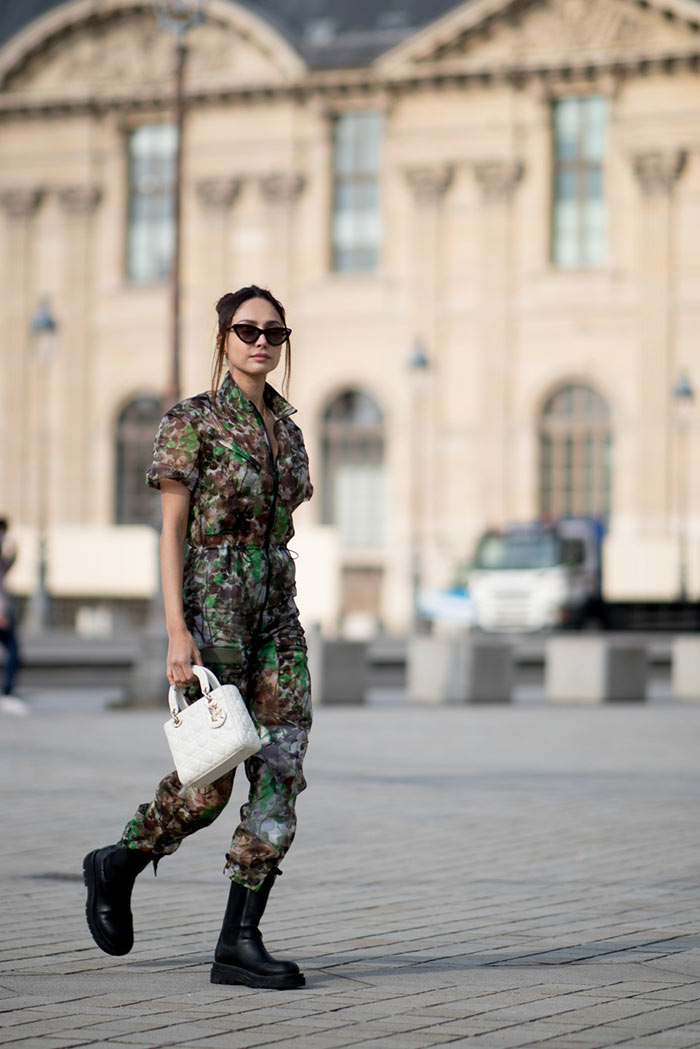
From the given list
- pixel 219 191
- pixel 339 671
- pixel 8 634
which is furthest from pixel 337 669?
pixel 219 191

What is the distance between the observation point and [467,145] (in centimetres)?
4031

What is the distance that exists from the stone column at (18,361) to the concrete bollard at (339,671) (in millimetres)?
24695

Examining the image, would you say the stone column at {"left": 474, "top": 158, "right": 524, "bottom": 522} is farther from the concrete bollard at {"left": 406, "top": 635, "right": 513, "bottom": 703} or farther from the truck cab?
the concrete bollard at {"left": 406, "top": 635, "right": 513, "bottom": 703}

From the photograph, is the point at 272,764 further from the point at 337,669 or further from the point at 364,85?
the point at 364,85

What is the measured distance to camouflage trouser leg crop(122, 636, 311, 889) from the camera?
5.57m

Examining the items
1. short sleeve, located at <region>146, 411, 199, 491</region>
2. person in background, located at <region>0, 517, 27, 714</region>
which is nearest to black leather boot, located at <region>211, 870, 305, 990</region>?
short sleeve, located at <region>146, 411, 199, 491</region>

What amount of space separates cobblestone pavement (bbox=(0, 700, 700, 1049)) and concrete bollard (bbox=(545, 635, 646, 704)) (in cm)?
648

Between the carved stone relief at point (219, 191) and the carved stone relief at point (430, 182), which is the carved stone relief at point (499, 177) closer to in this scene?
the carved stone relief at point (430, 182)

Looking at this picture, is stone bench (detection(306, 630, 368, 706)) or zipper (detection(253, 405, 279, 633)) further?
stone bench (detection(306, 630, 368, 706))

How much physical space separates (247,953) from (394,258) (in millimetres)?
36112

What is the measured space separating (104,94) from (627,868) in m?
37.2

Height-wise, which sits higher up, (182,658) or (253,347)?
(253,347)

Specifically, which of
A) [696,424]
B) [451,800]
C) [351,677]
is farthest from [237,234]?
[451,800]

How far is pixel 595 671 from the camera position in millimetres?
20328
